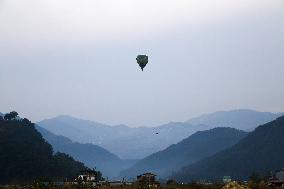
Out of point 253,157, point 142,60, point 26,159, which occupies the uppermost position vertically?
point 253,157

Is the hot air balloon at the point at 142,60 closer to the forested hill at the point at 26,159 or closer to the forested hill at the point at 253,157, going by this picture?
the forested hill at the point at 26,159

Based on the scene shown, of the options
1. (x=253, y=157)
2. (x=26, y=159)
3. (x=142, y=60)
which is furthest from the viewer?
(x=253, y=157)

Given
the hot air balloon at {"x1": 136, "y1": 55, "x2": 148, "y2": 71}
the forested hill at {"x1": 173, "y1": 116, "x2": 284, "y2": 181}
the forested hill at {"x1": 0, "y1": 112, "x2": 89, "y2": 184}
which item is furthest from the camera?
the forested hill at {"x1": 173, "y1": 116, "x2": 284, "y2": 181}

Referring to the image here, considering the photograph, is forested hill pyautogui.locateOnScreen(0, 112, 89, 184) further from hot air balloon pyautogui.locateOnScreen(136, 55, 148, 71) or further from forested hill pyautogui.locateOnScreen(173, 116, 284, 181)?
forested hill pyautogui.locateOnScreen(173, 116, 284, 181)

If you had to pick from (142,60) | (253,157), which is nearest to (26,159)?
(142,60)

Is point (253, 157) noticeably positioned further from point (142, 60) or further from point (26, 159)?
point (142, 60)

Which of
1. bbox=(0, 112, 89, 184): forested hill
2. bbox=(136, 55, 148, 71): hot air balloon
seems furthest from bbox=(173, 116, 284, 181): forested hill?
bbox=(136, 55, 148, 71): hot air balloon

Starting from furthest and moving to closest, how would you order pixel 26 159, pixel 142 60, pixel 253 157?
pixel 253 157 < pixel 26 159 < pixel 142 60

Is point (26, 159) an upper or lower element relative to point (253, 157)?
lower
